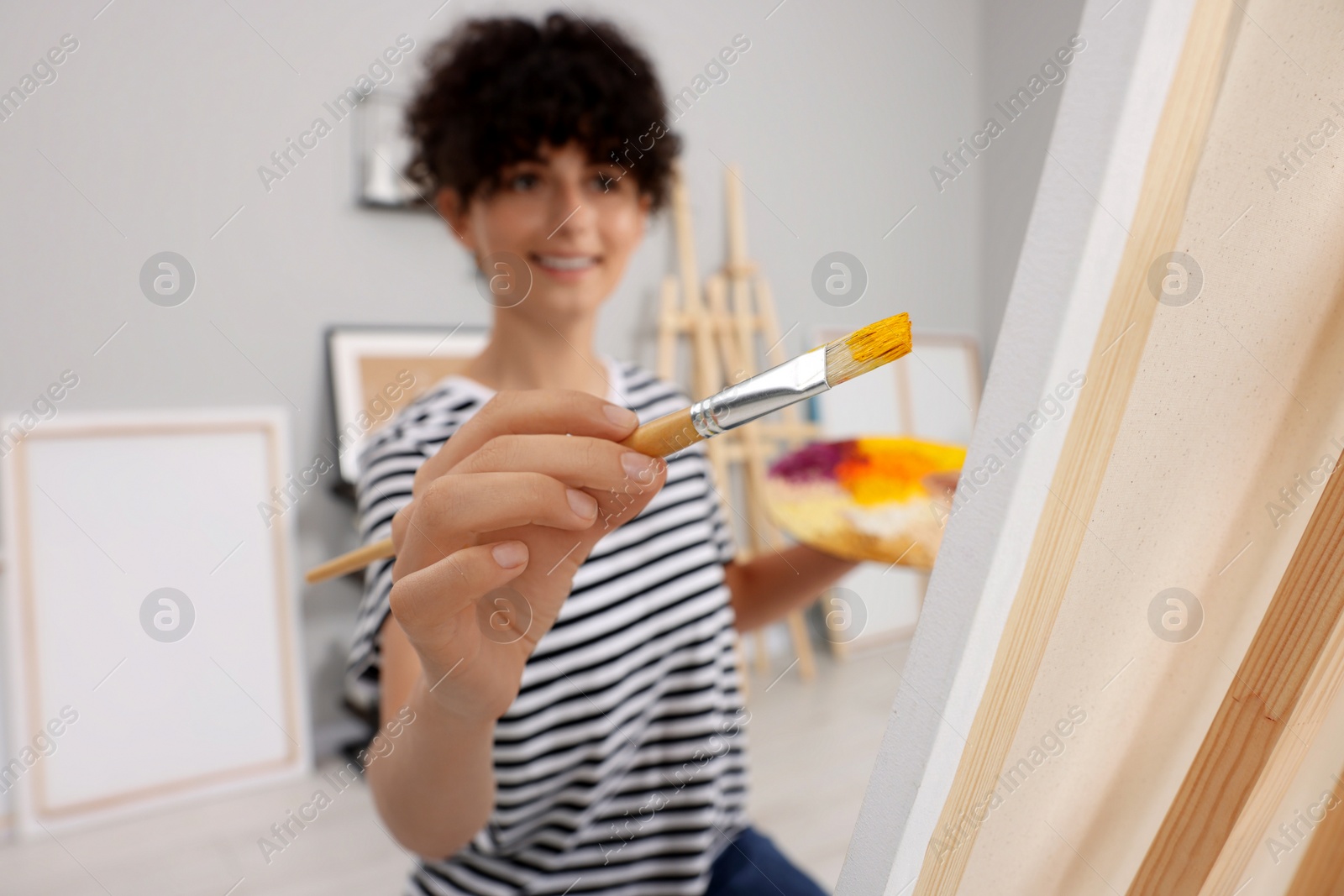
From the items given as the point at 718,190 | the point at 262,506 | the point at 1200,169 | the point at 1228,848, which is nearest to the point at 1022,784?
the point at 1228,848

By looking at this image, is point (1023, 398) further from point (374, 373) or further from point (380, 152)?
point (380, 152)

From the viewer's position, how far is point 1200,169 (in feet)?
0.79

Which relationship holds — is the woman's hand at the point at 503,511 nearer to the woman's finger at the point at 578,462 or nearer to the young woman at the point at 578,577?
the woman's finger at the point at 578,462

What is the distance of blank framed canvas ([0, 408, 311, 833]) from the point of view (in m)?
1.64

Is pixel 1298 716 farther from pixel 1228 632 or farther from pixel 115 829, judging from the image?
pixel 115 829

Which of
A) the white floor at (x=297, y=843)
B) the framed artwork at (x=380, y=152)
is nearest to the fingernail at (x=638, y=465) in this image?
the white floor at (x=297, y=843)

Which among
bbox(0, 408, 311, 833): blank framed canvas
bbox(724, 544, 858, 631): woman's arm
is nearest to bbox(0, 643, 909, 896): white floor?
bbox(0, 408, 311, 833): blank framed canvas

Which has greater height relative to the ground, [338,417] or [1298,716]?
[1298,716]

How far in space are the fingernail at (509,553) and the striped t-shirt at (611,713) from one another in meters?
0.30

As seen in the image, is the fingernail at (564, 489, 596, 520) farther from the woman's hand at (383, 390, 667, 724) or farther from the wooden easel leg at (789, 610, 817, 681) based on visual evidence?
the wooden easel leg at (789, 610, 817, 681)

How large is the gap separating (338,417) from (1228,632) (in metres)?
1.90

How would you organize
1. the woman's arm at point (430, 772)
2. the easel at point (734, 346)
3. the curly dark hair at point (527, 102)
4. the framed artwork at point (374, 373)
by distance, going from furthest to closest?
the easel at point (734, 346) < the framed artwork at point (374, 373) < the curly dark hair at point (527, 102) < the woman's arm at point (430, 772)

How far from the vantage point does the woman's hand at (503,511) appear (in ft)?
1.12

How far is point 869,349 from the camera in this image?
31 centimetres
